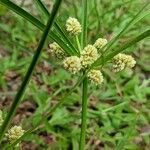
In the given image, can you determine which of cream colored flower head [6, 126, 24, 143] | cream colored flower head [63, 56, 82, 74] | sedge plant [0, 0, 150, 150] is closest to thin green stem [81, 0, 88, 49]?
sedge plant [0, 0, 150, 150]

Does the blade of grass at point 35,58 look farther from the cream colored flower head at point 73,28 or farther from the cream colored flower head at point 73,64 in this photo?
the cream colored flower head at point 73,28

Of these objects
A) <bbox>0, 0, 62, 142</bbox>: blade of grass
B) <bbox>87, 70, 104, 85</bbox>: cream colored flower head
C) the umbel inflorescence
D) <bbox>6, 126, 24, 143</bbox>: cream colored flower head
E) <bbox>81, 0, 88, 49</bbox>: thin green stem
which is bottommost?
<bbox>6, 126, 24, 143</bbox>: cream colored flower head

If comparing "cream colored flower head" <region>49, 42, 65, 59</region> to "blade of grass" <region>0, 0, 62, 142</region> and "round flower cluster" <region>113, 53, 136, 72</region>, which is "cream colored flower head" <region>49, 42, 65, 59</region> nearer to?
"round flower cluster" <region>113, 53, 136, 72</region>

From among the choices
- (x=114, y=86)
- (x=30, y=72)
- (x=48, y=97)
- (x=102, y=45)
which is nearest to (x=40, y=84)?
(x=48, y=97)

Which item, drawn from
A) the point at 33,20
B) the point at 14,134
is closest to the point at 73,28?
the point at 33,20

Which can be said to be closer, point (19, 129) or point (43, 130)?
point (19, 129)

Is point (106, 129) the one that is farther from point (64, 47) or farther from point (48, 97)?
point (64, 47)

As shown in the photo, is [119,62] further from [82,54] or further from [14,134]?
[14,134]

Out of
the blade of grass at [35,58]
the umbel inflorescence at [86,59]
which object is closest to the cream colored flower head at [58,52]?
the umbel inflorescence at [86,59]
